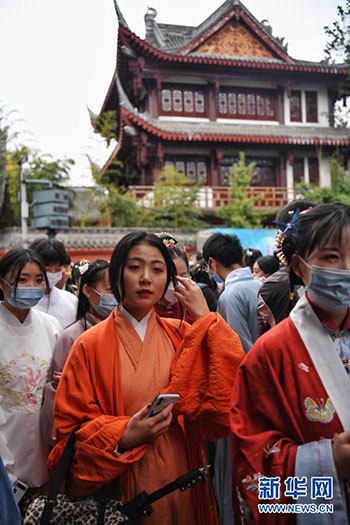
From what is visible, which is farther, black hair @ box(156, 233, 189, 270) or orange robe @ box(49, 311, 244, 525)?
black hair @ box(156, 233, 189, 270)

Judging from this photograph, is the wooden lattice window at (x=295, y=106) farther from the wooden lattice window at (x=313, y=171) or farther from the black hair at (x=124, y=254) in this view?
the black hair at (x=124, y=254)

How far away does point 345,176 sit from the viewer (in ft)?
64.2

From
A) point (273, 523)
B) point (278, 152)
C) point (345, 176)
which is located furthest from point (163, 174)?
point (273, 523)

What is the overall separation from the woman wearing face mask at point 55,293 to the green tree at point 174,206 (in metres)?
12.0

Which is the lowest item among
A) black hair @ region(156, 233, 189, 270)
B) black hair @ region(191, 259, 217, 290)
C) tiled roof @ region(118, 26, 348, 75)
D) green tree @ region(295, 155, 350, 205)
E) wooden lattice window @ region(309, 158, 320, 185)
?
black hair @ region(191, 259, 217, 290)

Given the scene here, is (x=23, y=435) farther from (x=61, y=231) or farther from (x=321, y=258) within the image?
(x=61, y=231)

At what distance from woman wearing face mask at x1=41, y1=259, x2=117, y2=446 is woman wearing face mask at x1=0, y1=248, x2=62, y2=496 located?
6cm

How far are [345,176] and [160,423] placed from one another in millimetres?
19479

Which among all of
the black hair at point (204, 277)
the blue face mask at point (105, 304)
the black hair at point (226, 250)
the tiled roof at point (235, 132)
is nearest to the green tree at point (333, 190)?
the tiled roof at point (235, 132)

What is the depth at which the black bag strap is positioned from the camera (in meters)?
1.87

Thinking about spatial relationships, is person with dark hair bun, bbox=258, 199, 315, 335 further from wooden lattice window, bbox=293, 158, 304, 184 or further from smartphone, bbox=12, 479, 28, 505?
wooden lattice window, bbox=293, 158, 304, 184

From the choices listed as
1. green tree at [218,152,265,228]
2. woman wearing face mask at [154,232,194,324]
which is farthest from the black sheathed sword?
green tree at [218,152,265,228]

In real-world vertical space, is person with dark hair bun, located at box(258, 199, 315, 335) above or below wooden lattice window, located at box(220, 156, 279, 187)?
below

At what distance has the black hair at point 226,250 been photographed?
12.6 ft
